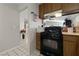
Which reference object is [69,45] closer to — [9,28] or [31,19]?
[31,19]

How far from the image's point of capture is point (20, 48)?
6.15 feet

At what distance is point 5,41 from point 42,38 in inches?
22.9

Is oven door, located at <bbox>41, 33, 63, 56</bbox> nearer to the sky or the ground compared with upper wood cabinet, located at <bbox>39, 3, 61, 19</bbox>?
nearer to the ground

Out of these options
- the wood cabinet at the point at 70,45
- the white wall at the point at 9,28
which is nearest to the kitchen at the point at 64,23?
the wood cabinet at the point at 70,45

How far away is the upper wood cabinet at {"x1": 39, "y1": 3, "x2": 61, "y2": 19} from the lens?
1853mm

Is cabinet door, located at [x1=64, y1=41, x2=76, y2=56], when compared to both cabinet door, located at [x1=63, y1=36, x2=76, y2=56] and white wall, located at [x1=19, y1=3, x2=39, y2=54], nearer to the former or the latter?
cabinet door, located at [x1=63, y1=36, x2=76, y2=56]

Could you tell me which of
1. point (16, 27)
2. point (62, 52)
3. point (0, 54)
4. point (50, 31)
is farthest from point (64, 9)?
point (0, 54)

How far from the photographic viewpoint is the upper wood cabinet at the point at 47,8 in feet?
6.08

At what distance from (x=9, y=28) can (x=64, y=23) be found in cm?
86

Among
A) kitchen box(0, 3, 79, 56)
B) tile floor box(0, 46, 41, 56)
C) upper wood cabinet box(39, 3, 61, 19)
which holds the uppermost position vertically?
upper wood cabinet box(39, 3, 61, 19)

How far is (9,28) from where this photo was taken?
1.89m

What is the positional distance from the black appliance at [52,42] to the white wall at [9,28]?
42cm

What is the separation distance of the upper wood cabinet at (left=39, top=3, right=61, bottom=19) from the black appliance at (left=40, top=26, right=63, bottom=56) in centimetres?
26

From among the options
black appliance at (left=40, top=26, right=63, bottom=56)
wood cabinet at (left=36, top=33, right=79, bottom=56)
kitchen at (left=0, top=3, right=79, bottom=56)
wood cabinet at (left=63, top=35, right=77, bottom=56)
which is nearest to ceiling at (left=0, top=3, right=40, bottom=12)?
kitchen at (left=0, top=3, right=79, bottom=56)
